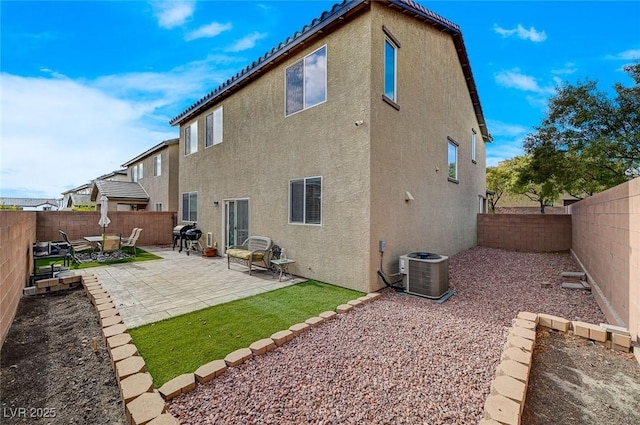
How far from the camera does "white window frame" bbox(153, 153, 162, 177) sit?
779 inches

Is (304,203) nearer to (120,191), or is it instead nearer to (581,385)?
(581,385)

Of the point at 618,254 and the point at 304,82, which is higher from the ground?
the point at 304,82

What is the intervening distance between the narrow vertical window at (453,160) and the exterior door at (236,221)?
8372 mm

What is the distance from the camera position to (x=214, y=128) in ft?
42.2

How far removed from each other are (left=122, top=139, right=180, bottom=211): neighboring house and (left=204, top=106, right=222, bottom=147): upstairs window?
6.42 metres

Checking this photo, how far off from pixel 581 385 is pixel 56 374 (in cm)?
629

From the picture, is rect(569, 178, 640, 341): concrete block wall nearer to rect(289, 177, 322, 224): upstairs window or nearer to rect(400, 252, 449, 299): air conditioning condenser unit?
rect(400, 252, 449, 299): air conditioning condenser unit

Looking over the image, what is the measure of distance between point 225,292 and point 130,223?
1225 cm

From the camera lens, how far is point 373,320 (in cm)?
513

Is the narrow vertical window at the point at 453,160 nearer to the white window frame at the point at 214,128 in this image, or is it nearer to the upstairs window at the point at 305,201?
the upstairs window at the point at 305,201

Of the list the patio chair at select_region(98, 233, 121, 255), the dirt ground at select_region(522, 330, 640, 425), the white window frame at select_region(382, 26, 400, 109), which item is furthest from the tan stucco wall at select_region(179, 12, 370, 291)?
the patio chair at select_region(98, 233, 121, 255)

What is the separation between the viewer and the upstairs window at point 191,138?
14375 mm

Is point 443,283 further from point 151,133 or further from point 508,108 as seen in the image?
point 151,133

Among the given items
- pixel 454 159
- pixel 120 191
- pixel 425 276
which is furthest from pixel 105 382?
Result: pixel 120 191
